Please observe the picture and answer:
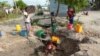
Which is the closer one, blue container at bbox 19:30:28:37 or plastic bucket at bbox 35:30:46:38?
blue container at bbox 19:30:28:37

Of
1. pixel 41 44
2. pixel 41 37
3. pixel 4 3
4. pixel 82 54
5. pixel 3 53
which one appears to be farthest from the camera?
pixel 4 3

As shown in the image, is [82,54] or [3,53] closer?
[82,54]

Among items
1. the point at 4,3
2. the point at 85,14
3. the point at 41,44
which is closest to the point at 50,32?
the point at 41,44

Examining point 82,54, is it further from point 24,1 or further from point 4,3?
point 24,1

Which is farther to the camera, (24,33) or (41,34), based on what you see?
(41,34)

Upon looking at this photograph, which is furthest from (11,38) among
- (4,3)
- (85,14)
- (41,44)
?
(4,3)

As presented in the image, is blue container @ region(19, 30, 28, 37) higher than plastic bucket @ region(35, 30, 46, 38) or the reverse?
higher

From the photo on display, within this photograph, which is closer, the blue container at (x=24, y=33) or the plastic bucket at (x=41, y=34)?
the blue container at (x=24, y=33)

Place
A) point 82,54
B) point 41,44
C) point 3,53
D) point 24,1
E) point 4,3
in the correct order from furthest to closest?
1. point 24,1
2. point 4,3
3. point 41,44
4. point 3,53
5. point 82,54

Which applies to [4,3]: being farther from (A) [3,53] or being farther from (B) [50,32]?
(A) [3,53]

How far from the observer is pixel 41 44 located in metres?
15.4

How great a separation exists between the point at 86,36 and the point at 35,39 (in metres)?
2.84

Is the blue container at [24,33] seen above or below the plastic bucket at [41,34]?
above

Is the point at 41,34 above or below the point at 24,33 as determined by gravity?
below
